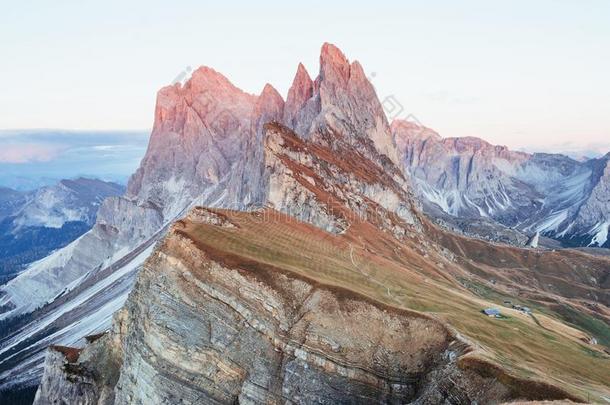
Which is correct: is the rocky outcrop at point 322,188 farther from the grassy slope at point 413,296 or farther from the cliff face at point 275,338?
the cliff face at point 275,338

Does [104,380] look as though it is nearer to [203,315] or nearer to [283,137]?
[203,315]

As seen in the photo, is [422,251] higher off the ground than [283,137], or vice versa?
[283,137]

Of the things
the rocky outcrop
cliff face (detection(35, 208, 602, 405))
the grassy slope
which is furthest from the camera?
the rocky outcrop

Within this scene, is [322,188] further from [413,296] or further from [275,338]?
[275,338]

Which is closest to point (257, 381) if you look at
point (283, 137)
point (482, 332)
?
point (482, 332)

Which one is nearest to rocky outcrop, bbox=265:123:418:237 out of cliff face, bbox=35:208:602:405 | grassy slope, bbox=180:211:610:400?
grassy slope, bbox=180:211:610:400

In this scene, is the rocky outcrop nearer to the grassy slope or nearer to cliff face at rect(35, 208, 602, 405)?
the grassy slope

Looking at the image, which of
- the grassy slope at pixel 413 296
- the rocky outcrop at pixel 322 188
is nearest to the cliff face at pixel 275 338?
the grassy slope at pixel 413 296

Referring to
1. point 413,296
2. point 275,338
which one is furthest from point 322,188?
point 275,338

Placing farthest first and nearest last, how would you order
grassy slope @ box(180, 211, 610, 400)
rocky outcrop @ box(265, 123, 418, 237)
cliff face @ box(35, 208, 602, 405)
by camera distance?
1. rocky outcrop @ box(265, 123, 418, 237)
2. grassy slope @ box(180, 211, 610, 400)
3. cliff face @ box(35, 208, 602, 405)
